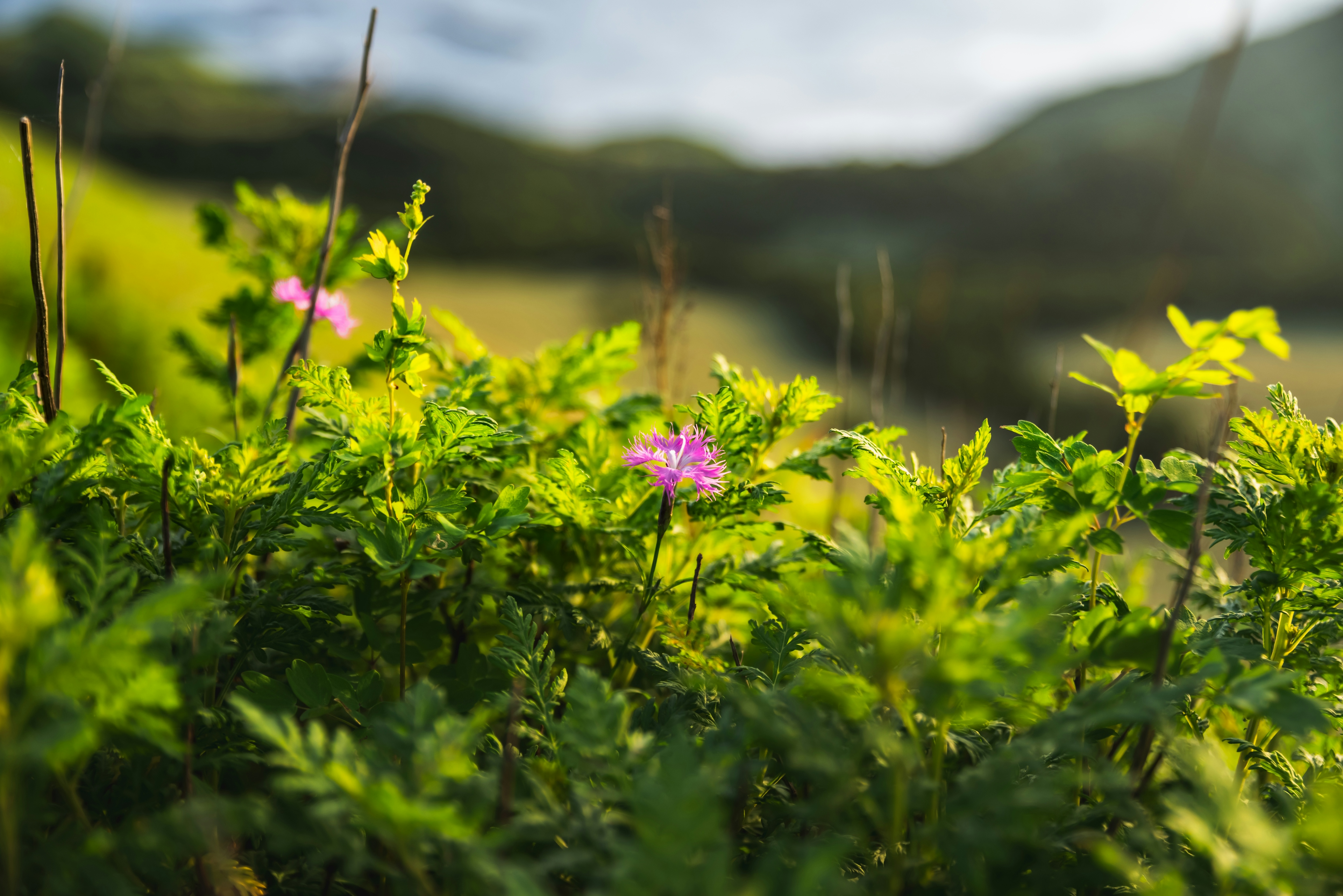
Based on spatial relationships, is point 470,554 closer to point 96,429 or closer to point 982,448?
point 96,429

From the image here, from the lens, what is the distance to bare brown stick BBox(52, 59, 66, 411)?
31.2 inches

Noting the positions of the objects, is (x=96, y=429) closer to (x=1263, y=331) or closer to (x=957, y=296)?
(x=1263, y=331)

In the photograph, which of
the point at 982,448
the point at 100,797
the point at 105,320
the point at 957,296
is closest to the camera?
the point at 100,797

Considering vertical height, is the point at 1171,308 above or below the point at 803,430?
above

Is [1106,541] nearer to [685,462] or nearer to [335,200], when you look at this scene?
[685,462]

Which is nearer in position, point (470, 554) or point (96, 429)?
point (96, 429)

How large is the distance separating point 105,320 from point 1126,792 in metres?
3.13

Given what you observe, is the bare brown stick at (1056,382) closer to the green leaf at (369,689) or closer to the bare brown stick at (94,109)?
the green leaf at (369,689)

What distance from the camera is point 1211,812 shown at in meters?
0.49

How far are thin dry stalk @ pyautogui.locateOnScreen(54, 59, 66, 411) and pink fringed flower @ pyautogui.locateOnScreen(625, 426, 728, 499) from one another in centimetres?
66

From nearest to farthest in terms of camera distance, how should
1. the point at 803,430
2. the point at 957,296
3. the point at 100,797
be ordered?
the point at 100,797 < the point at 803,430 < the point at 957,296

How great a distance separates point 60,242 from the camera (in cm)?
80

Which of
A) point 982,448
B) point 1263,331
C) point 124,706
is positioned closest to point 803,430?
point 982,448

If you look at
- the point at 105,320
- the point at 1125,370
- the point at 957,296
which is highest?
the point at 957,296
